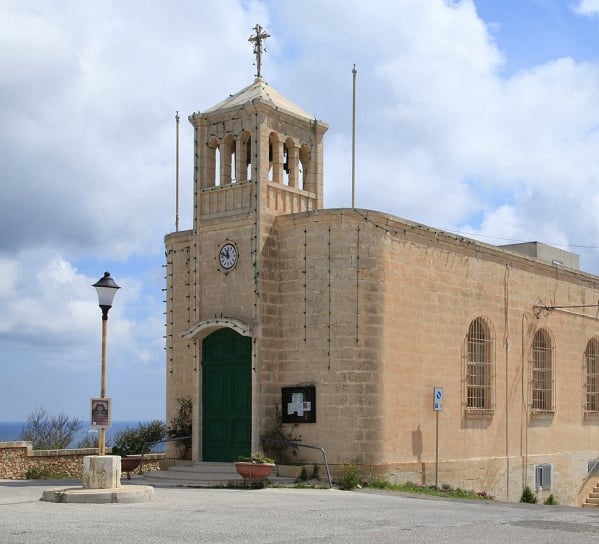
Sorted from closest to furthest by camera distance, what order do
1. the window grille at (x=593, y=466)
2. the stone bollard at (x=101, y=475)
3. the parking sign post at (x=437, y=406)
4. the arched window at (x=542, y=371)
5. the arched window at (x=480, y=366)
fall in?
the stone bollard at (x=101, y=475), the parking sign post at (x=437, y=406), the arched window at (x=480, y=366), the arched window at (x=542, y=371), the window grille at (x=593, y=466)

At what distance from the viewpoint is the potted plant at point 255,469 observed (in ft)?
64.3

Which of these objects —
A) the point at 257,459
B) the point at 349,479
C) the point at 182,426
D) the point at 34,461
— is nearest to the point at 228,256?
the point at 182,426

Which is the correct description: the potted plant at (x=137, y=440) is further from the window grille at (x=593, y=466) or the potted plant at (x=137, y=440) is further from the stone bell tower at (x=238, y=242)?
the window grille at (x=593, y=466)

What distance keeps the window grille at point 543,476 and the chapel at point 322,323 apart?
114cm

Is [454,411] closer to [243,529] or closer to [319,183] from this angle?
[319,183]

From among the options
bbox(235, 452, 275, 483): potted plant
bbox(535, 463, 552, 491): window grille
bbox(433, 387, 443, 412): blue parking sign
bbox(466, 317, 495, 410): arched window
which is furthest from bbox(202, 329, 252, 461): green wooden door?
bbox(535, 463, 552, 491): window grille

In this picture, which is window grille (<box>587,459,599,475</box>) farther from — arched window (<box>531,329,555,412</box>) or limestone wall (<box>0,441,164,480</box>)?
limestone wall (<box>0,441,164,480</box>)

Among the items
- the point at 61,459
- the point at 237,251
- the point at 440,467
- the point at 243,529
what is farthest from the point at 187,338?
the point at 243,529

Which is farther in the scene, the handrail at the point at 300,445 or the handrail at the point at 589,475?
the handrail at the point at 589,475

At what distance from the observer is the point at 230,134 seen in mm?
22547

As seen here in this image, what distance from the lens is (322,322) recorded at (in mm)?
21141

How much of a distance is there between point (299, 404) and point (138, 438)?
4189 millimetres

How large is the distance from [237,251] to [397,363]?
423 cm

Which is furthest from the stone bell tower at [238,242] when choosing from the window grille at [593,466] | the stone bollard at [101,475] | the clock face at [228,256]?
the window grille at [593,466]
